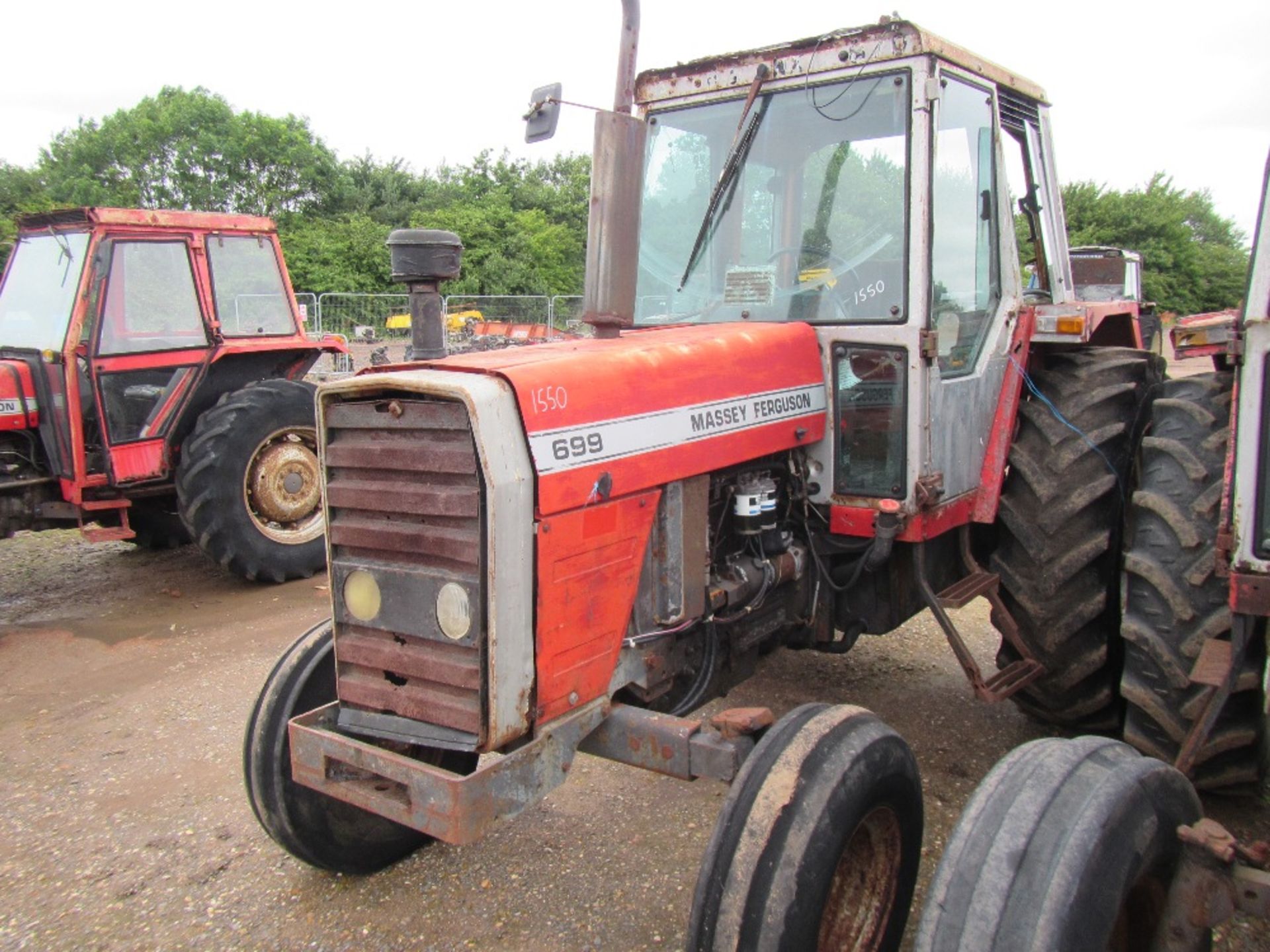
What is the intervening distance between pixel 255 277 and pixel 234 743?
13.2 feet

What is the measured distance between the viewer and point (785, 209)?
343 centimetres

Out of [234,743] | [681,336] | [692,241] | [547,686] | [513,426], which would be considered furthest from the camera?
[234,743]

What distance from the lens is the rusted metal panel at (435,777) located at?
222 centimetres

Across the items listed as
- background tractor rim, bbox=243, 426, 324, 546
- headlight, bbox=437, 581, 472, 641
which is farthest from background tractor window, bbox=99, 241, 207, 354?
headlight, bbox=437, 581, 472, 641

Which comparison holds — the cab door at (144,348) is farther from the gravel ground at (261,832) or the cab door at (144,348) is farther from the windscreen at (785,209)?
the windscreen at (785,209)

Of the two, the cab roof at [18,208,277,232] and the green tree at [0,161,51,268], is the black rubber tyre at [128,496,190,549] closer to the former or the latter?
the cab roof at [18,208,277,232]

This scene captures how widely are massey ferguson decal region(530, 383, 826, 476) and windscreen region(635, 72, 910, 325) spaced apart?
35cm

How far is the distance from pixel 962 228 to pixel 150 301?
527cm

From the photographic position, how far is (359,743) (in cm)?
243

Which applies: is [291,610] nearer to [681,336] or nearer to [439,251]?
[439,251]

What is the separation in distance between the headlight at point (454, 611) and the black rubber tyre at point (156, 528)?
18.4 ft

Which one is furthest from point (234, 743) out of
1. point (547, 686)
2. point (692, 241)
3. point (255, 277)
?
point (255, 277)

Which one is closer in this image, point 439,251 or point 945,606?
point 439,251

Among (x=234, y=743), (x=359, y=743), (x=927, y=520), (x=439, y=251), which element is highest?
(x=439, y=251)
